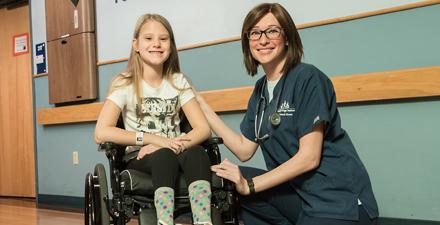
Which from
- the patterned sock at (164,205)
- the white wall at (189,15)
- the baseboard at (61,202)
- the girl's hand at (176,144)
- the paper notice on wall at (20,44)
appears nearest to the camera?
the patterned sock at (164,205)

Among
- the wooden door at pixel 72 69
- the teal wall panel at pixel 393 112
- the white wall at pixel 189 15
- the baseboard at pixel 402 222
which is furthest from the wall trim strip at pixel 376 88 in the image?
the wooden door at pixel 72 69

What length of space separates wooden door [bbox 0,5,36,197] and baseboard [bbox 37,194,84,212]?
0.54 meters

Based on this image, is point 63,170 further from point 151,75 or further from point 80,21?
point 151,75

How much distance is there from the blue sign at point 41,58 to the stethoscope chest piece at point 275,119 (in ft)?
10.2

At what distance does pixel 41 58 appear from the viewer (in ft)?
13.4

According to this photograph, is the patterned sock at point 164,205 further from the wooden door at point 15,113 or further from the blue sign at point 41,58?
Answer: the wooden door at point 15,113

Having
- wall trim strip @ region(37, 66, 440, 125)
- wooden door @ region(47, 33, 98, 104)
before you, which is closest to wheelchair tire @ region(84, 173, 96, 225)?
wall trim strip @ region(37, 66, 440, 125)

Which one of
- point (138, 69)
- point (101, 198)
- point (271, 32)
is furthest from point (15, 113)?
point (271, 32)

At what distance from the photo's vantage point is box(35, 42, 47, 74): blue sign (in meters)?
4.04

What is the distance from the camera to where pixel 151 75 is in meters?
1.84

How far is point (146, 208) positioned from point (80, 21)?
2552 millimetres

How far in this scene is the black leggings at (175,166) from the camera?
4.60 ft

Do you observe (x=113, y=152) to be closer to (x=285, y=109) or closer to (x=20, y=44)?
(x=285, y=109)

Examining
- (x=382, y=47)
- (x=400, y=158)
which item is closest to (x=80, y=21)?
(x=382, y=47)
